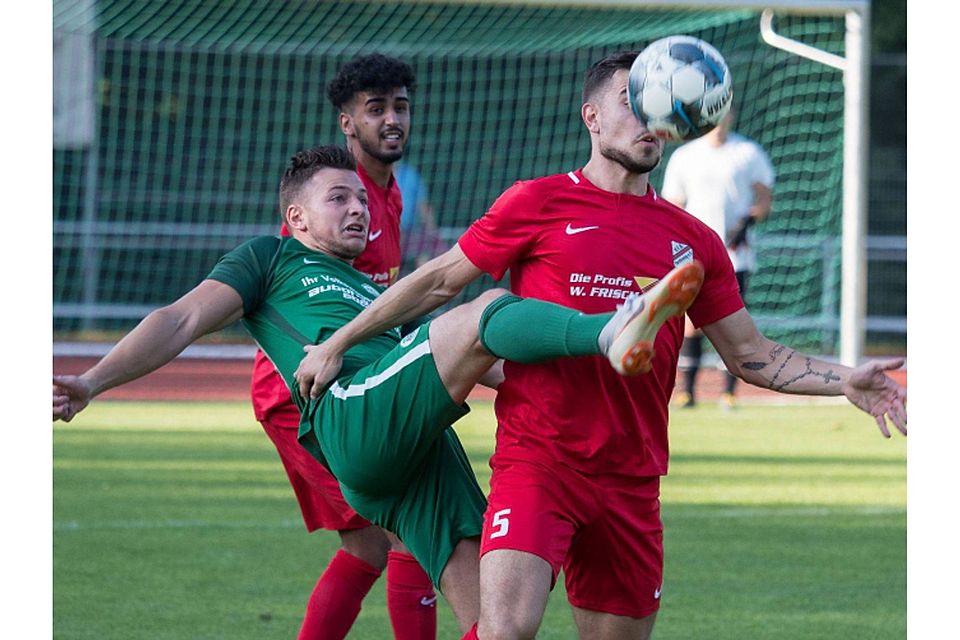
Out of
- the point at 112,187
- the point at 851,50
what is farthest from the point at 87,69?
the point at 851,50

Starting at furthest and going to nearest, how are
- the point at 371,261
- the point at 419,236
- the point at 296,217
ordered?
the point at 419,236 → the point at 371,261 → the point at 296,217

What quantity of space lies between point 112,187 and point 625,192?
16739mm

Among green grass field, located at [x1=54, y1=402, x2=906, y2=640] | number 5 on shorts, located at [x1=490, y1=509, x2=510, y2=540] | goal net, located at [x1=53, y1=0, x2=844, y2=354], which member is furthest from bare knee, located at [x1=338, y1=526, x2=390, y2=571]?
goal net, located at [x1=53, y1=0, x2=844, y2=354]

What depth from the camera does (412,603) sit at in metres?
4.84

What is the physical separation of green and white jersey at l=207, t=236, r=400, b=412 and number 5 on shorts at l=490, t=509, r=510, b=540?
76 cm

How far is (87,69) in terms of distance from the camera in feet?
55.8

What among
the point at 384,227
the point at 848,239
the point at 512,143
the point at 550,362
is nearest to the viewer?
the point at 550,362

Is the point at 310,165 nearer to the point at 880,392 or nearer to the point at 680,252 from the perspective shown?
the point at 680,252

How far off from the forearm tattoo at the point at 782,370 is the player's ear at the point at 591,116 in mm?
799

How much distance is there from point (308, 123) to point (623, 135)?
1697cm

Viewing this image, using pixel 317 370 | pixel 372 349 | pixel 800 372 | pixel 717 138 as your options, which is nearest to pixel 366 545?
pixel 372 349

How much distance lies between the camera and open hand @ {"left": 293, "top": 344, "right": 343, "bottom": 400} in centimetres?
421

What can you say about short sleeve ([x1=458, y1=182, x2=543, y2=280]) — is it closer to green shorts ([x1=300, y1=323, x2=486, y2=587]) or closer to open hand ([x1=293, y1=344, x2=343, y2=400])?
green shorts ([x1=300, y1=323, x2=486, y2=587])
